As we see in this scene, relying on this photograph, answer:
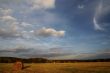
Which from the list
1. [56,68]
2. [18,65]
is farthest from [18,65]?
[56,68]

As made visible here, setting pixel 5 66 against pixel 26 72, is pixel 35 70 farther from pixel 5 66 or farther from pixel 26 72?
pixel 5 66

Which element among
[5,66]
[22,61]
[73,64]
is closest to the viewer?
[5,66]

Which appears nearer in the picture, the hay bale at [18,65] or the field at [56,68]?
the field at [56,68]

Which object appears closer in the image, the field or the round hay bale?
the field

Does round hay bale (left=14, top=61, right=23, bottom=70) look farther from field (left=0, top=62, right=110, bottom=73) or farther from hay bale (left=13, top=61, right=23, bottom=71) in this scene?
field (left=0, top=62, right=110, bottom=73)

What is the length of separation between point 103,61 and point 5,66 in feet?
23.0

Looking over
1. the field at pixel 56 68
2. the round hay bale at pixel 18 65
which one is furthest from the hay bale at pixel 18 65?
the field at pixel 56 68

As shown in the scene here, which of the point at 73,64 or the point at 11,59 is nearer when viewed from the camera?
the point at 11,59

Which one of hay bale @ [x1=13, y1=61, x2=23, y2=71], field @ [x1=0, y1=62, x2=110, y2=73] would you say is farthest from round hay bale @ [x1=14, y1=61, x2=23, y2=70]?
field @ [x1=0, y1=62, x2=110, y2=73]

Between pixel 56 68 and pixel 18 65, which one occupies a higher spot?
pixel 18 65

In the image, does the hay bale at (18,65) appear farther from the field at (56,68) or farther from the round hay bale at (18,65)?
the field at (56,68)

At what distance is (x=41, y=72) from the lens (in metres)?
15.6

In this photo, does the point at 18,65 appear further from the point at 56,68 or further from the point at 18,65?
the point at 56,68

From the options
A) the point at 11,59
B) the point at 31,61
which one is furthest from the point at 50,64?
the point at 11,59
